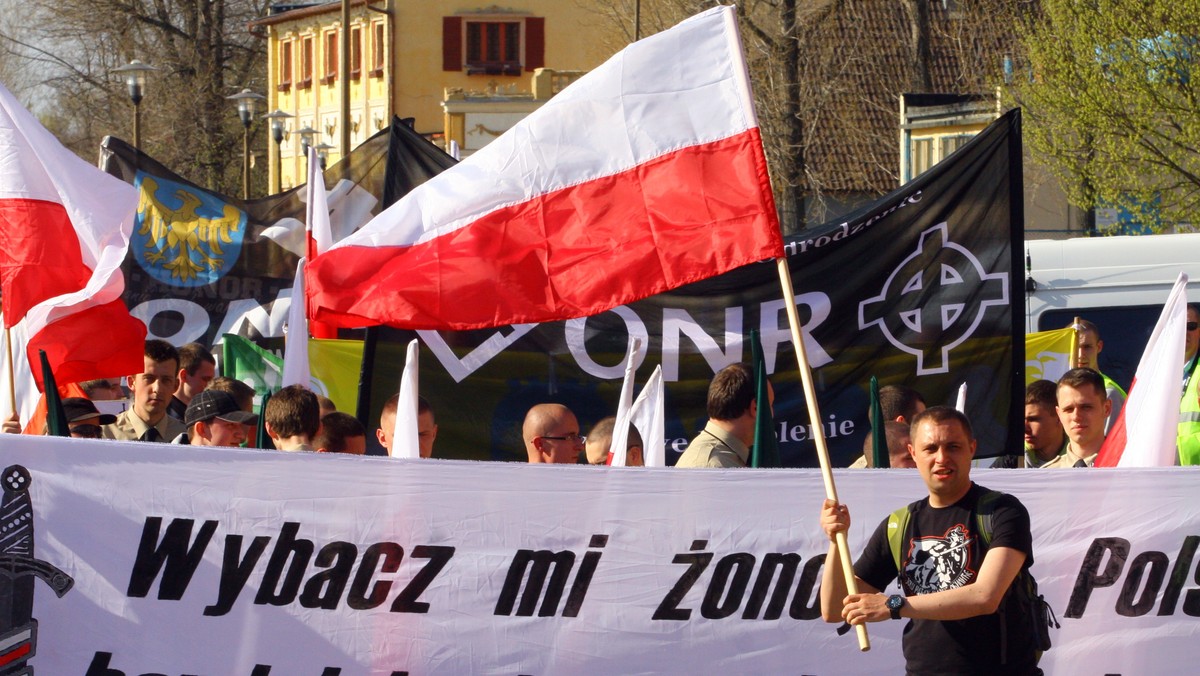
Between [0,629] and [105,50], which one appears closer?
[0,629]

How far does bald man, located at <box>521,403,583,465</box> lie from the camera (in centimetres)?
697

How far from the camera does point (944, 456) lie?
492cm

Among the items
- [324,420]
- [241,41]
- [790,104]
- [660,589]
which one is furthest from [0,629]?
[241,41]

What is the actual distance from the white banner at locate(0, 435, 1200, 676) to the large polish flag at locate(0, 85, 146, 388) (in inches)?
64.4

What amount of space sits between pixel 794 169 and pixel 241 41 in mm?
36210

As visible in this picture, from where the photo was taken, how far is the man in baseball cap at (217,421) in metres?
7.25

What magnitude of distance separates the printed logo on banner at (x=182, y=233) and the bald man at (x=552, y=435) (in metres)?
3.61

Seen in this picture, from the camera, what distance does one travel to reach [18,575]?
582 centimetres

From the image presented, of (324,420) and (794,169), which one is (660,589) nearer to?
(324,420)

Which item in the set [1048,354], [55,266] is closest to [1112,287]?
[1048,354]

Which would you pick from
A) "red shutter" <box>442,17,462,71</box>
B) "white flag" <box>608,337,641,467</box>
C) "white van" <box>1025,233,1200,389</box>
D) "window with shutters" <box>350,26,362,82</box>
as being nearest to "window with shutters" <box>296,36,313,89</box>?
"window with shutters" <box>350,26,362,82</box>

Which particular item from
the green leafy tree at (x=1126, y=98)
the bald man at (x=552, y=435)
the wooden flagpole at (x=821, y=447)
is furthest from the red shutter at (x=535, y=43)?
the wooden flagpole at (x=821, y=447)

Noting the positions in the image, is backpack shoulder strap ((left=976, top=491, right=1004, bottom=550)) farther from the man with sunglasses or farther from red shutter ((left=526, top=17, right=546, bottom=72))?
red shutter ((left=526, top=17, right=546, bottom=72))

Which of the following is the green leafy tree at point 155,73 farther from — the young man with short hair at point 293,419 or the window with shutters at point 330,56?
the young man with short hair at point 293,419
